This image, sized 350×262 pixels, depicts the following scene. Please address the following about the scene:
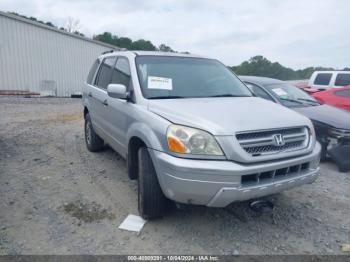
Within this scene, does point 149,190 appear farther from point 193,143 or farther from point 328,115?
point 328,115

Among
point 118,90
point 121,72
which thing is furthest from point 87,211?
point 121,72

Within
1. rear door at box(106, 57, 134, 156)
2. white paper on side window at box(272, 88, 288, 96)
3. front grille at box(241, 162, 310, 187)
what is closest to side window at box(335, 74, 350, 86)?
white paper on side window at box(272, 88, 288, 96)

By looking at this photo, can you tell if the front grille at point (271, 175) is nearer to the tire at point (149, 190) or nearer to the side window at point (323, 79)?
the tire at point (149, 190)

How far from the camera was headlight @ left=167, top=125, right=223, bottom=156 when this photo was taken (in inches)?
101

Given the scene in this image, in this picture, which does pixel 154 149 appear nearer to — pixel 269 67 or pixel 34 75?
pixel 34 75

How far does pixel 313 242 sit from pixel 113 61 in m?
3.58

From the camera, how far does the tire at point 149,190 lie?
9.63 feet

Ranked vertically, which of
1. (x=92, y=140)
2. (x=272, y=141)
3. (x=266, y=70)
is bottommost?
(x=92, y=140)

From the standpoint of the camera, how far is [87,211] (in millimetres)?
3396

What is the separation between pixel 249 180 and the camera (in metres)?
2.62

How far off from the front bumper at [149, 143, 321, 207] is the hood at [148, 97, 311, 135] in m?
0.32

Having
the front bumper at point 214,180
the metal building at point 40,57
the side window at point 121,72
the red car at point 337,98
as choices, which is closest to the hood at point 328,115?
the red car at point 337,98

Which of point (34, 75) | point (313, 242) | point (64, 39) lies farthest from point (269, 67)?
point (313, 242)

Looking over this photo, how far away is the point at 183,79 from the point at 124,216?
1.77m
